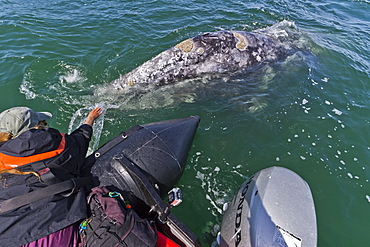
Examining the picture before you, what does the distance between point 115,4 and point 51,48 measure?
440 cm

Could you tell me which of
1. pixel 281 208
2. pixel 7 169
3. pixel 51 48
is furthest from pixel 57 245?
pixel 51 48

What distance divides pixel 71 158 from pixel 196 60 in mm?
4292

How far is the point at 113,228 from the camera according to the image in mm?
2479

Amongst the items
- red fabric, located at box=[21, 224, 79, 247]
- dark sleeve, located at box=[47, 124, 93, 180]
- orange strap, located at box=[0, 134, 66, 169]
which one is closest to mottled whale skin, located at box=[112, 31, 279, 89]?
dark sleeve, located at box=[47, 124, 93, 180]

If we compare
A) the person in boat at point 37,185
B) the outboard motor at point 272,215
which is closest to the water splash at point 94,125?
the person in boat at point 37,185

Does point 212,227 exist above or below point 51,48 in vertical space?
below

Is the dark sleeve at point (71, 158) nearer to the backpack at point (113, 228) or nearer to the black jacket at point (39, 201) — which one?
the black jacket at point (39, 201)

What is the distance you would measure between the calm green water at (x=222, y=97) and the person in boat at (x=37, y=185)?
2121 millimetres

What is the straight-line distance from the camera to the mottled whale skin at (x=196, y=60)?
20.6 ft

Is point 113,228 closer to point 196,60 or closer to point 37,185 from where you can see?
point 37,185

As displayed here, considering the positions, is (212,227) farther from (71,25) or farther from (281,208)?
(71,25)

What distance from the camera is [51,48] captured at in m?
8.37

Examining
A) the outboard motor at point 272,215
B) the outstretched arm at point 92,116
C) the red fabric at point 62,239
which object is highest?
the outstretched arm at point 92,116

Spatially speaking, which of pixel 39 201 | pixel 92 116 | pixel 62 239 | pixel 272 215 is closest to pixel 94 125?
pixel 92 116
